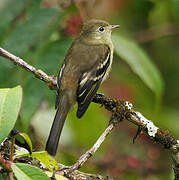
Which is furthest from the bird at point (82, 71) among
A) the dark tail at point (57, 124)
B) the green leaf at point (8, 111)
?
the green leaf at point (8, 111)

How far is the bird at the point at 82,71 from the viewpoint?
424 cm

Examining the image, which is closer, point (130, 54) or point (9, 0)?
point (130, 54)

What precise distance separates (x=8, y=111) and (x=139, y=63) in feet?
6.90

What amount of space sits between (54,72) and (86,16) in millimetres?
824

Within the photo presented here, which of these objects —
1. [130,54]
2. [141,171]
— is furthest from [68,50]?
[141,171]

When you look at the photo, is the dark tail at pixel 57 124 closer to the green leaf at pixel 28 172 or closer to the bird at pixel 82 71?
the bird at pixel 82 71

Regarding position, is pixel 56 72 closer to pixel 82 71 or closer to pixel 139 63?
pixel 82 71

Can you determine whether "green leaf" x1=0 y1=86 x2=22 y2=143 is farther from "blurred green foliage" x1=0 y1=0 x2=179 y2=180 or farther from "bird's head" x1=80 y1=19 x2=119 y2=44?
"bird's head" x1=80 y1=19 x2=119 y2=44

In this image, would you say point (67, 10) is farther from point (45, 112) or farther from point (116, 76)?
point (116, 76)

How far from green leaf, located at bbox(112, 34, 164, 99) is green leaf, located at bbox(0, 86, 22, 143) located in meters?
1.93

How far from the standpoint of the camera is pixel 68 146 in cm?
539

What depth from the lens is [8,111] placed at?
2787 millimetres

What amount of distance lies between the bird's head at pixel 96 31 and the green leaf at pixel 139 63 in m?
0.90

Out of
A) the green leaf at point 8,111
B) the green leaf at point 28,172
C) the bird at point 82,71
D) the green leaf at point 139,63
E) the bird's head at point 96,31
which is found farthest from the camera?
the bird's head at point 96,31
